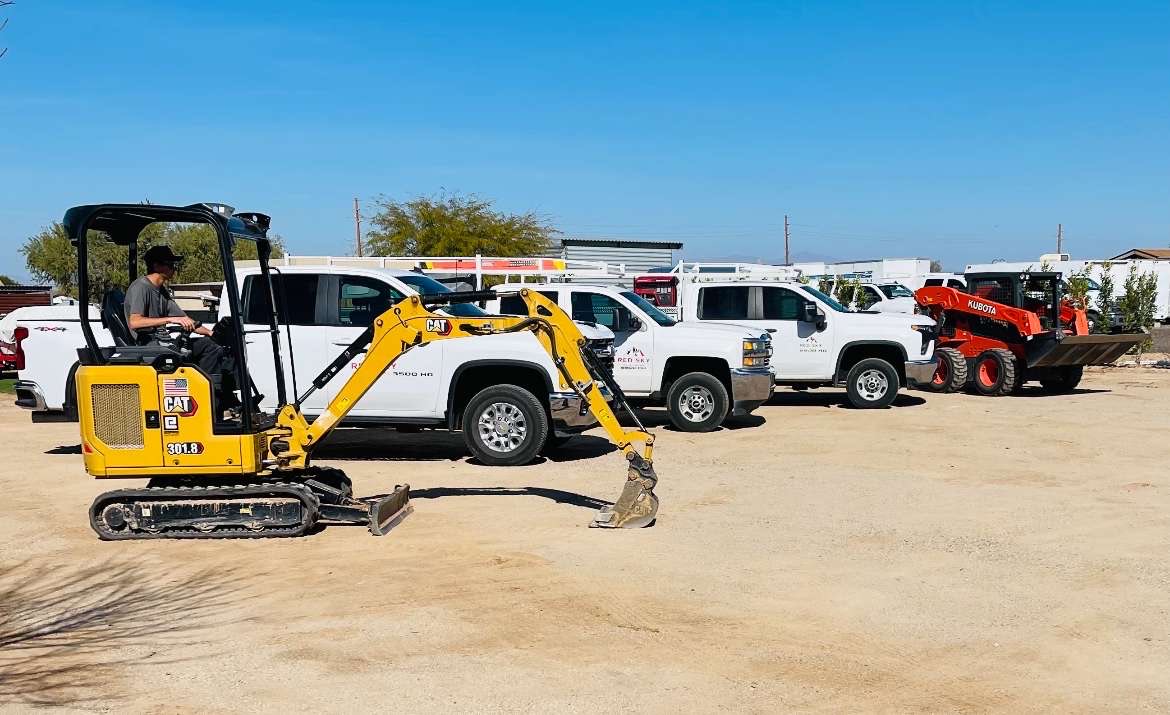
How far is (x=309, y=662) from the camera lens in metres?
5.81

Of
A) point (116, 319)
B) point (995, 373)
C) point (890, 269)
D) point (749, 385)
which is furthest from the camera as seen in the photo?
point (890, 269)

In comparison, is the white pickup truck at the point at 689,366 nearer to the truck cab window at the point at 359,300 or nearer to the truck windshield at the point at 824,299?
the truck cab window at the point at 359,300

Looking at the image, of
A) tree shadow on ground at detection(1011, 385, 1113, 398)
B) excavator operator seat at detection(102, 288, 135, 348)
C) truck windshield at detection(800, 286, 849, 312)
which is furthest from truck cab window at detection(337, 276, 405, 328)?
tree shadow on ground at detection(1011, 385, 1113, 398)

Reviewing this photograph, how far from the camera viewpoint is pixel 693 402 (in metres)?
14.7

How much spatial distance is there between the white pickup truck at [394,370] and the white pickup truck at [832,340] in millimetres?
5682

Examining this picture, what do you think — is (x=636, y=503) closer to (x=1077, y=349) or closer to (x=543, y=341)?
(x=543, y=341)

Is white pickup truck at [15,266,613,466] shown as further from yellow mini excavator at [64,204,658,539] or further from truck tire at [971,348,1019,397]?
truck tire at [971,348,1019,397]

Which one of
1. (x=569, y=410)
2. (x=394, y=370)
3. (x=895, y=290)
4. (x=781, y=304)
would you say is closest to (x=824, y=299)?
(x=781, y=304)

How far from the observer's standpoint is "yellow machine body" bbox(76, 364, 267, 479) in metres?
8.12

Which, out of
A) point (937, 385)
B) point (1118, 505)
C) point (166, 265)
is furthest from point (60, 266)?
point (1118, 505)

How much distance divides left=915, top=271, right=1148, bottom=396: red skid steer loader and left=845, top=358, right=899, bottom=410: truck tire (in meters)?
2.64

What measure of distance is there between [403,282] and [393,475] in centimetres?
219

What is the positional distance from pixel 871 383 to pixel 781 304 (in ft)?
6.13

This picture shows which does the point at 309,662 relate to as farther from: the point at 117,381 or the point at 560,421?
the point at 560,421
